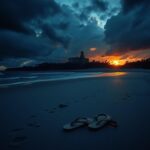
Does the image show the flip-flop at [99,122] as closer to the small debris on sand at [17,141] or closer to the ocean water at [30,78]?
the small debris on sand at [17,141]

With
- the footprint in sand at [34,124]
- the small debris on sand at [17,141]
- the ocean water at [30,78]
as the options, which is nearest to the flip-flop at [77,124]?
the footprint in sand at [34,124]

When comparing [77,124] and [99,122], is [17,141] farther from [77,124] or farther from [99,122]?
[99,122]

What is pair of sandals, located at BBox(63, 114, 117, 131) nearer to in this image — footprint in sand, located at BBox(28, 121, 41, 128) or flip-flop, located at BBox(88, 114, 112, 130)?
flip-flop, located at BBox(88, 114, 112, 130)

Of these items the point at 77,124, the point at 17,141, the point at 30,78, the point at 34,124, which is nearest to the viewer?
the point at 17,141

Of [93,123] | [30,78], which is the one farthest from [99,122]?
[30,78]

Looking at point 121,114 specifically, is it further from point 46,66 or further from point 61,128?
point 46,66

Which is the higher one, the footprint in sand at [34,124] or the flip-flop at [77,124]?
the flip-flop at [77,124]

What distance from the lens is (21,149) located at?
2451 millimetres

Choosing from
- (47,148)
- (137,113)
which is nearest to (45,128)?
(47,148)

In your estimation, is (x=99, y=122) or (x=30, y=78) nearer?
(x=99, y=122)

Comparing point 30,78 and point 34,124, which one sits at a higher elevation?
point 34,124

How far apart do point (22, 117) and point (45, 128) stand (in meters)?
1.03

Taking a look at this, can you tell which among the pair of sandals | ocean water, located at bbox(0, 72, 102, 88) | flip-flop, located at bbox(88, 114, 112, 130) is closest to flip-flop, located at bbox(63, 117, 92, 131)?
the pair of sandals

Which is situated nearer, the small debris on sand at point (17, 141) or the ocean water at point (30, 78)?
the small debris on sand at point (17, 141)
